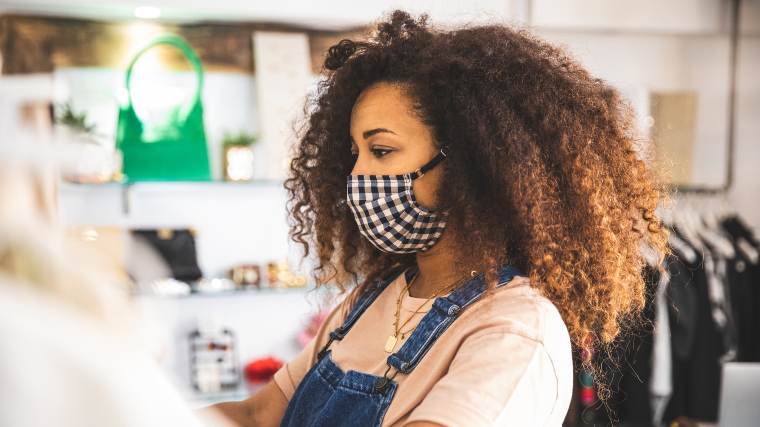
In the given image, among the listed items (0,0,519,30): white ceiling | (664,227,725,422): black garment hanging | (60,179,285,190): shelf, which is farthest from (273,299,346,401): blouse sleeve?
(664,227,725,422): black garment hanging

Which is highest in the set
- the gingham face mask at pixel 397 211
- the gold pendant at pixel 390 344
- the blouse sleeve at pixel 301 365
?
the gingham face mask at pixel 397 211

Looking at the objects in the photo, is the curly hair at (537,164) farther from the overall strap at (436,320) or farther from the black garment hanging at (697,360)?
the black garment hanging at (697,360)

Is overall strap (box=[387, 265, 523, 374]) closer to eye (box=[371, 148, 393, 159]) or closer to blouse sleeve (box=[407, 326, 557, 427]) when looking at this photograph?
blouse sleeve (box=[407, 326, 557, 427])

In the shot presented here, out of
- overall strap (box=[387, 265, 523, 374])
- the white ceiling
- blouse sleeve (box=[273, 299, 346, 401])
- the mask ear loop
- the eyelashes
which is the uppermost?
the white ceiling

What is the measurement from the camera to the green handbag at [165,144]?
2.99m

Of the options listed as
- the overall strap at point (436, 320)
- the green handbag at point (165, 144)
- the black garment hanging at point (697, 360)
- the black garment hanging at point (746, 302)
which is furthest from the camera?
the black garment hanging at point (746, 302)

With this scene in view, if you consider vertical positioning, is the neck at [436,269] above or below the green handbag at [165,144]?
below

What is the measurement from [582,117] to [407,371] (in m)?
0.57

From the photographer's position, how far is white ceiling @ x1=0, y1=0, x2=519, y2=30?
2988 mm

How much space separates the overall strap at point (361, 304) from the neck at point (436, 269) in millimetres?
80

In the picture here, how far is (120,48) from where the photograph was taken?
3.18 metres

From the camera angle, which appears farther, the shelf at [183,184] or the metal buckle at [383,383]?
the shelf at [183,184]

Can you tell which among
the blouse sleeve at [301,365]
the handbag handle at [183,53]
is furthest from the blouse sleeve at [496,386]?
the handbag handle at [183,53]

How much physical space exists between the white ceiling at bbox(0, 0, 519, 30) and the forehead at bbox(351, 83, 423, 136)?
5.14 ft
